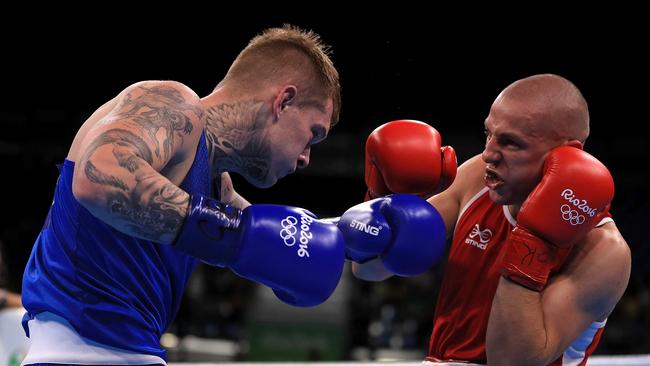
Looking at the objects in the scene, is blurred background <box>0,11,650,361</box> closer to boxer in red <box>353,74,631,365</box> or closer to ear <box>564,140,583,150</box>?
boxer in red <box>353,74,631,365</box>

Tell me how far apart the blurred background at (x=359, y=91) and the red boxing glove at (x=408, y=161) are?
6037 millimetres

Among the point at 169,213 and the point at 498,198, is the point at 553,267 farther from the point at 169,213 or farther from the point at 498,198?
the point at 169,213

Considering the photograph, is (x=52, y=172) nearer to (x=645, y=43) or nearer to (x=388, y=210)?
(x=645, y=43)

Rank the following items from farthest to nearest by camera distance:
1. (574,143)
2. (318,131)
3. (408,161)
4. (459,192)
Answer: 1. (459,192)
2. (408,161)
3. (574,143)
4. (318,131)

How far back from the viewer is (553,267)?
2367mm

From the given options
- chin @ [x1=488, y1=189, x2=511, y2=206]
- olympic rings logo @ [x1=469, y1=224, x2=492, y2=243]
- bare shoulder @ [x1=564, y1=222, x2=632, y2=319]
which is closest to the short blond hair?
chin @ [x1=488, y1=189, x2=511, y2=206]

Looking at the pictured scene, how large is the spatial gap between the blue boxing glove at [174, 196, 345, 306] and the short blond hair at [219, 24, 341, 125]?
0.41m

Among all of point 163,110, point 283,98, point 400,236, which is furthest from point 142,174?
point 400,236

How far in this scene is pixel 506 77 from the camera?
33.4 feet

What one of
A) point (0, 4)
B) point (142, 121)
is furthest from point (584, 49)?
point (142, 121)

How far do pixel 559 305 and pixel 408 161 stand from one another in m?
0.70

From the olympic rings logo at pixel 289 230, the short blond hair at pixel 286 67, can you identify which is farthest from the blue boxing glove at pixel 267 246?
the short blond hair at pixel 286 67

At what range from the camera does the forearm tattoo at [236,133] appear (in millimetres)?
2141

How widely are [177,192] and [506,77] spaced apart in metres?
8.89
